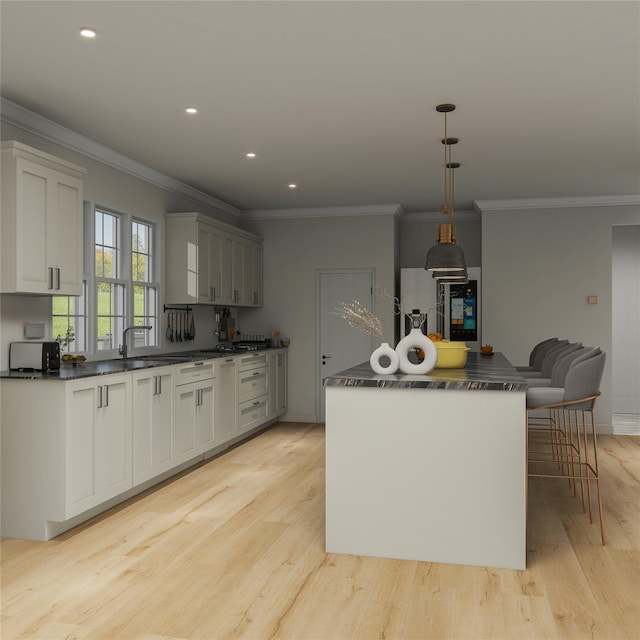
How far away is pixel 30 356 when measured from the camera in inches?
162

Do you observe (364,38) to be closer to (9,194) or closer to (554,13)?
(554,13)

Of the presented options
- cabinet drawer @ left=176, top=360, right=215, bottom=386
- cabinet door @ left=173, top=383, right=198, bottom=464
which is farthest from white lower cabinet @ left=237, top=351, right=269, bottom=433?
cabinet door @ left=173, top=383, right=198, bottom=464

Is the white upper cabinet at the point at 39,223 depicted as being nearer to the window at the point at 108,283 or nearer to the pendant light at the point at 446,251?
the window at the point at 108,283

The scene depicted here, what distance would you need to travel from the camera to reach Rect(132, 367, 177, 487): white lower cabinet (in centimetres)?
454

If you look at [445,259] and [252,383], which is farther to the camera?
[252,383]

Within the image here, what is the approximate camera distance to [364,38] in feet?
10.6

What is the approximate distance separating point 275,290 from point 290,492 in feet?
12.6

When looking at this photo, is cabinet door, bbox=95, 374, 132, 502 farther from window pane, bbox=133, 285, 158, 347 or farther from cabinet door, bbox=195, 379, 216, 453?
window pane, bbox=133, 285, 158, 347

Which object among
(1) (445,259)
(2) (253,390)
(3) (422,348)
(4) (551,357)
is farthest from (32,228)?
(4) (551,357)

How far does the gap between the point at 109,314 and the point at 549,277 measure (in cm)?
494

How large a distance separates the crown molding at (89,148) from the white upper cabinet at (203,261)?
0.39 metres

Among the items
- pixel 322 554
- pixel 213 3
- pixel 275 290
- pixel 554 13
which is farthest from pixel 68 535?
pixel 275 290

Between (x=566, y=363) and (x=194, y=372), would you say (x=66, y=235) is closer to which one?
(x=194, y=372)

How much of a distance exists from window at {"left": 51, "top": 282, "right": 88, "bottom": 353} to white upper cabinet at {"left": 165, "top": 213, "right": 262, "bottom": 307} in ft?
4.25
